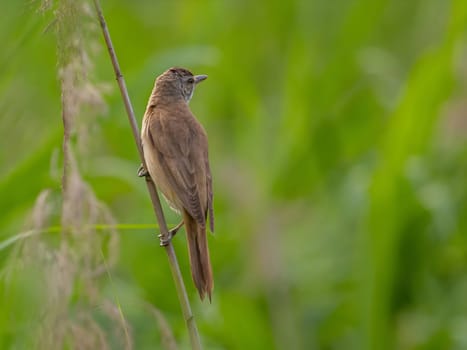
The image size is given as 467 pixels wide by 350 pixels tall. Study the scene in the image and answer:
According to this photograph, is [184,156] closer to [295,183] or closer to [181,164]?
[181,164]

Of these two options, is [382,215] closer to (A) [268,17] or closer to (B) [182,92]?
(B) [182,92]

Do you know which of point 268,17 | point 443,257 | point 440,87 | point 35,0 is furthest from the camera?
point 268,17

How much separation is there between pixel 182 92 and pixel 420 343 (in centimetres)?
186

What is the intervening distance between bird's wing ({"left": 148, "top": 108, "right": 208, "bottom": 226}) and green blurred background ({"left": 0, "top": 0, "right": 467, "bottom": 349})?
406mm

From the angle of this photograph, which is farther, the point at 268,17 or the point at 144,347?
the point at 268,17

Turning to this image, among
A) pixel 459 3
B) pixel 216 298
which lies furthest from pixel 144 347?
pixel 459 3

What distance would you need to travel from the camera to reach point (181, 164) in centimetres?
306

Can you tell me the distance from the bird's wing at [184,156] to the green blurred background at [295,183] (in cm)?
41

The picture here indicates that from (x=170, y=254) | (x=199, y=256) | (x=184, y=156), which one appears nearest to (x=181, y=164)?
(x=184, y=156)

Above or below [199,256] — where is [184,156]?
above

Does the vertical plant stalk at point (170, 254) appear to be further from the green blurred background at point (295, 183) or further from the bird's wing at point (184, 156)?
the green blurred background at point (295, 183)

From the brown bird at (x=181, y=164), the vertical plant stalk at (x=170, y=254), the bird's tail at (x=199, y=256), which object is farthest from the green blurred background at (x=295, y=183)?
the vertical plant stalk at (x=170, y=254)

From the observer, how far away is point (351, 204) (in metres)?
4.64

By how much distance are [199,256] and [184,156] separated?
440mm
